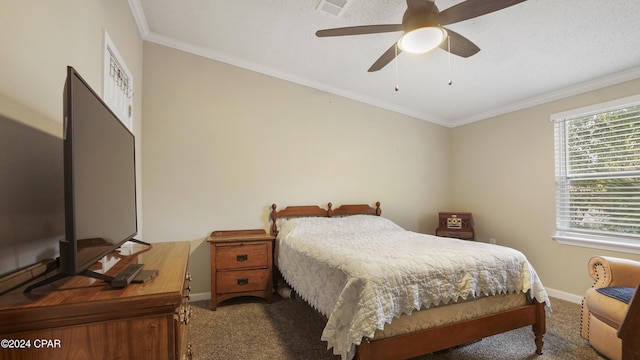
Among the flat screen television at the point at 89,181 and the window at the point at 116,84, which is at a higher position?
the window at the point at 116,84

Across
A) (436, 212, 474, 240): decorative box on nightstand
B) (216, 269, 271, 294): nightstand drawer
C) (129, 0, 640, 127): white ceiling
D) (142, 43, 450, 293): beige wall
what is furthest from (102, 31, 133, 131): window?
(436, 212, 474, 240): decorative box on nightstand

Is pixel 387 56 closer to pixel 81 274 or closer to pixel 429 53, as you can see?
pixel 429 53

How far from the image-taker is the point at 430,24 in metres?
1.74

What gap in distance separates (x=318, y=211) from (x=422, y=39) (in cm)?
233

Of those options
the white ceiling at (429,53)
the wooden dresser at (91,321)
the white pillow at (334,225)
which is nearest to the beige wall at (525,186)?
the white ceiling at (429,53)

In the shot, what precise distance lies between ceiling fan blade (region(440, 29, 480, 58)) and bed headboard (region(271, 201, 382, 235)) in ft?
7.43

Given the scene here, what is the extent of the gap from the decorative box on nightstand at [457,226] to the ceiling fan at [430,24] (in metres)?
2.68

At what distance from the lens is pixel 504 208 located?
382cm

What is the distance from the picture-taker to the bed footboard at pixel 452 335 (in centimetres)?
157

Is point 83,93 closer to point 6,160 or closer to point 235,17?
point 6,160

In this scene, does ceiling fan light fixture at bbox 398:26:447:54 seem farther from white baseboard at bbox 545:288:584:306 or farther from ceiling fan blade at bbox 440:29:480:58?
white baseboard at bbox 545:288:584:306

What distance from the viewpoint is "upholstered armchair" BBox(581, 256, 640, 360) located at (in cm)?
189

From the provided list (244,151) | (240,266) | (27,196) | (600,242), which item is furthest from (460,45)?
(240,266)

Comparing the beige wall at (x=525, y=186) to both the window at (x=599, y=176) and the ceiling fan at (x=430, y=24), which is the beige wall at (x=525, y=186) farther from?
the ceiling fan at (x=430, y=24)
